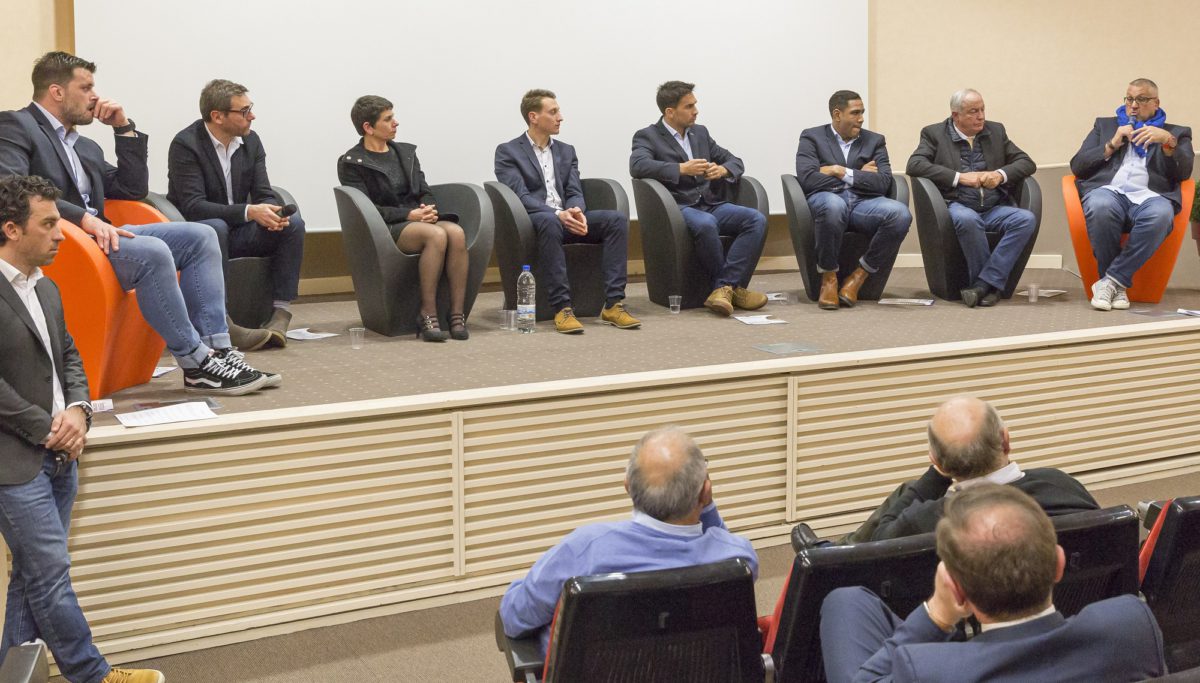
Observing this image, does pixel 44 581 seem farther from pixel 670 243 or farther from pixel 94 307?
pixel 670 243

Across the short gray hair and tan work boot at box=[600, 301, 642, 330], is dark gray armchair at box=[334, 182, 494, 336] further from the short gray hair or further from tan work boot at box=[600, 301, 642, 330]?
the short gray hair

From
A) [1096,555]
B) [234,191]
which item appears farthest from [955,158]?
[1096,555]

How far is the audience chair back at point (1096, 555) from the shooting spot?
6.47ft

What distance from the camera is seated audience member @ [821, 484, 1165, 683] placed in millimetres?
1422

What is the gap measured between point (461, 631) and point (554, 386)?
2.45ft

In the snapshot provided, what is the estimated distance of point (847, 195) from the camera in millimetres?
5457

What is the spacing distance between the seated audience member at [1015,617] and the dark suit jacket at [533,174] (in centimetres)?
357

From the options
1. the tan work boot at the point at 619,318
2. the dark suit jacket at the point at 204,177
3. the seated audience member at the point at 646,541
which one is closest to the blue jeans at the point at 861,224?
the tan work boot at the point at 619,318

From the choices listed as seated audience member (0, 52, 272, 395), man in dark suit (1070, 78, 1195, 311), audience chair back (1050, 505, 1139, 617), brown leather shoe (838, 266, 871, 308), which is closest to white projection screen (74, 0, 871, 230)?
brown leather shoe (838, 266, 871, 308)

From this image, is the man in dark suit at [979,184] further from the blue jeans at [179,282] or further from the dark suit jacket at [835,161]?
the blue jeans at [179,282]

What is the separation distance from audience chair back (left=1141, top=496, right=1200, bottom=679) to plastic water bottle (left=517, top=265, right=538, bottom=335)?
2939 mm

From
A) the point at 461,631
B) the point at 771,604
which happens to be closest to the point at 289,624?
the point at 461,631

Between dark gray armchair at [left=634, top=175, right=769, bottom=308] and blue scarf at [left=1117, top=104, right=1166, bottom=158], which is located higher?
blue scarf at [left=1117, top=104, right=1166, bottom=158]

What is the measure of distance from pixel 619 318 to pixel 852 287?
4.25 feet
